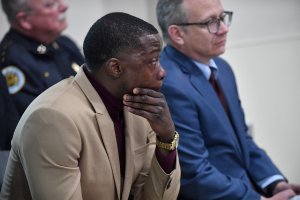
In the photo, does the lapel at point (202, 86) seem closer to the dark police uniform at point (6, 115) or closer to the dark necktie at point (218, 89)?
the dark necktie at point (218, 89)

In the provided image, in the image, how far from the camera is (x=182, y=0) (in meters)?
1.77

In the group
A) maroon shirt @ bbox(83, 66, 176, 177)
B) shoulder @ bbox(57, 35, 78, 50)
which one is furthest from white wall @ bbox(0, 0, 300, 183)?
maroon shirt @ bbox(83, 66, 176, 177)

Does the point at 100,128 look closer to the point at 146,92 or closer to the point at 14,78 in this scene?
the point at 146,92

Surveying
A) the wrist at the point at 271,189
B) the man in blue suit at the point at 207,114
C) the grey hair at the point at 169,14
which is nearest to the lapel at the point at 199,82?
the man in blue suit at the point at 207,114

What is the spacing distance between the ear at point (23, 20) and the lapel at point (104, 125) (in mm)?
1124

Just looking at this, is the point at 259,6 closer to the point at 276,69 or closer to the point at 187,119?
the point at 276,69

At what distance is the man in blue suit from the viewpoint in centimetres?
164

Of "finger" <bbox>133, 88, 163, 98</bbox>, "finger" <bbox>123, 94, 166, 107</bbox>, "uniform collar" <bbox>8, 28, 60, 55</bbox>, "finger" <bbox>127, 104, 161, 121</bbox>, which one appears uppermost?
"finger" <bbox>133, 88, 163, 98</bbox>

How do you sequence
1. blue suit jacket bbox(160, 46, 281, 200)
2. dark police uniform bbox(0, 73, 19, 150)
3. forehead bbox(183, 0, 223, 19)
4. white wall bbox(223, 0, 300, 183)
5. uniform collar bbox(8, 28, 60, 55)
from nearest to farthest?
blue suit jacket bbox(160, 46, 281, 200) → forehead bbox(183, 0, 223, 19) → dark police uniform bbox(0, 73, 19, 150) → uniform collar bbox(8, 28, 60, 55) → white wall bbox(223, 0, 300, 183)

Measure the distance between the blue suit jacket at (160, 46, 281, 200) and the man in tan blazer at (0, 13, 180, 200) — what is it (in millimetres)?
285

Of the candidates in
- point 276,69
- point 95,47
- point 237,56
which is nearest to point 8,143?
point 95,47

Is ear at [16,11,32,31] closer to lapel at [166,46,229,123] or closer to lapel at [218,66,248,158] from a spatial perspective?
lapel at [166,46,229,123]

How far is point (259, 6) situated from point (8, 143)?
1.65m

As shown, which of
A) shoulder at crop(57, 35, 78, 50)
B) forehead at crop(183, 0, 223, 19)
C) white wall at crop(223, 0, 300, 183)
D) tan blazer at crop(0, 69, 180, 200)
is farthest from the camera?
white wall at crop(223, 0, 300, 183)
